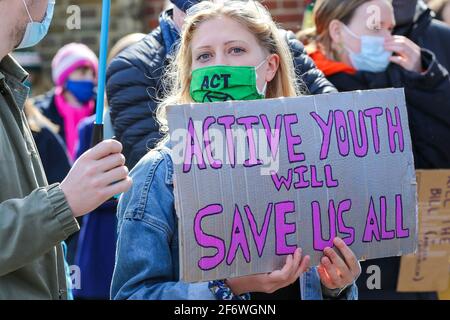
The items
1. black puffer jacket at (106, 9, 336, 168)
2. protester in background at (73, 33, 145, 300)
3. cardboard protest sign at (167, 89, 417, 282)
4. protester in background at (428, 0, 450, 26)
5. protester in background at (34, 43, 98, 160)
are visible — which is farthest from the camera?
protester in background at (34, 43, 98, 160)

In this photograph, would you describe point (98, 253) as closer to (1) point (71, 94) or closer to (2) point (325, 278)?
(2) point (325, 278)

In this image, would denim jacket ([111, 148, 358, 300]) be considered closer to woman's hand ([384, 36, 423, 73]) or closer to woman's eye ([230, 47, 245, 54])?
woman's eye ([230, 47, 245, 54])

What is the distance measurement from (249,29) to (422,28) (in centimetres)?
191

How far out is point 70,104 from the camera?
7.98m

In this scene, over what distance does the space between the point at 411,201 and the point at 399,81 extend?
168 cm

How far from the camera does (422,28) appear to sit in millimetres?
5008

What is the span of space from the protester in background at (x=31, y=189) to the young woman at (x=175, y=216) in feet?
0.83

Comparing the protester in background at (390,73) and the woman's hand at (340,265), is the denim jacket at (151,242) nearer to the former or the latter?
the woman's hand at (340,265)

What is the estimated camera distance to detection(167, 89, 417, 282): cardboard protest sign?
8.95 ft

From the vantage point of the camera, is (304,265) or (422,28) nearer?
(304,265)

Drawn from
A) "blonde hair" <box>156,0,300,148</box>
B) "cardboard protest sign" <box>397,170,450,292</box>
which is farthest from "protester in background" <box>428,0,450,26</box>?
"blonde hair" <box>156,0,300,148</box>

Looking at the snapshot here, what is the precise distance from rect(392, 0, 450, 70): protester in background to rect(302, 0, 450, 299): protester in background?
0.18 m

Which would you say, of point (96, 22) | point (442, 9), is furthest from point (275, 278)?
point (96, 22)

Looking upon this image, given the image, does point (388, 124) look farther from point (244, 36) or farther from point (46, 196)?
point (46, 196)
